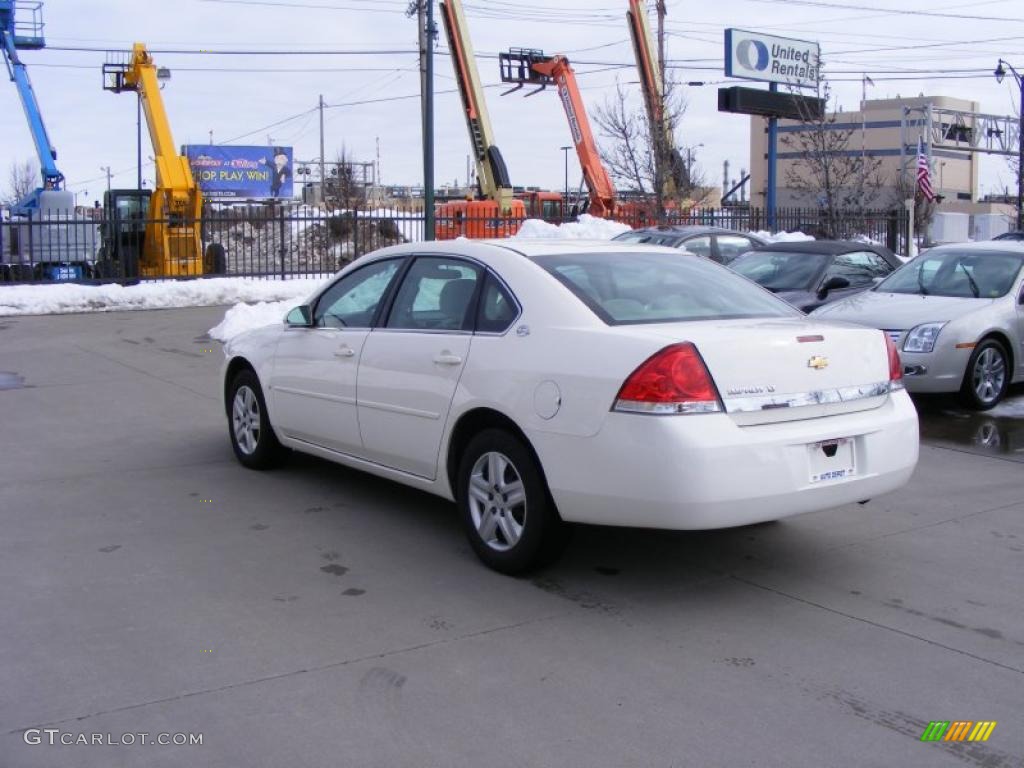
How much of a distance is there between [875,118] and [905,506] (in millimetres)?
78093

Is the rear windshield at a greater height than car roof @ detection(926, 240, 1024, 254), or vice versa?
car roof @ detection(926, 240, 1024, 254)

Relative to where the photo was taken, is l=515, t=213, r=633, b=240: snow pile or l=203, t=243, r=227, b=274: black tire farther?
l=515, t=213, r=633, b=240: snow pile

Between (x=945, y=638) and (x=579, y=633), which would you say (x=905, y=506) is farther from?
(x=579, y=633)

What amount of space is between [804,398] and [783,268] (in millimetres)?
8201

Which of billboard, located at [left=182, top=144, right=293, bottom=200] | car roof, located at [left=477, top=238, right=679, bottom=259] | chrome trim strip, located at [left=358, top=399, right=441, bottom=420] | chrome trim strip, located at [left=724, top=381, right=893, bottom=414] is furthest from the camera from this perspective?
billboard, located at [left=182, top=144, right=293, bottom=200]

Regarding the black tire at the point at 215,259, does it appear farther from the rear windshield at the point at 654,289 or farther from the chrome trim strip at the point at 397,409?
the rear windshield at the point at 654,289

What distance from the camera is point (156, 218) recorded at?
26.3 m

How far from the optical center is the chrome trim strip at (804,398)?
4.79 m

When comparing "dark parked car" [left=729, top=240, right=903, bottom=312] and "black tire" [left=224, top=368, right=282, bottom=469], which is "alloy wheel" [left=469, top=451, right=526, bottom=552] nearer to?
"black tire" [left=224, top=368, right=282, bottom=469]

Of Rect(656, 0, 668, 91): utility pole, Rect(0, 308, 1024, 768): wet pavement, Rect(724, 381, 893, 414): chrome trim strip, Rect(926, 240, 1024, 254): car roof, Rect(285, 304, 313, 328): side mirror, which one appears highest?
Rect(656, 0, 668, 91): utility pole

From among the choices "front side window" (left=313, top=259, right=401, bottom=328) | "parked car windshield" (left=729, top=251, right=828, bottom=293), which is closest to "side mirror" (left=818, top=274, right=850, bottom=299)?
"parked car windshield" (left=729, top=251, right=828, bottom=293)

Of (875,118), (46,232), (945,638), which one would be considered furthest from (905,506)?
(875,118)

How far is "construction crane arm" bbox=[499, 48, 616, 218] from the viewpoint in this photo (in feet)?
111

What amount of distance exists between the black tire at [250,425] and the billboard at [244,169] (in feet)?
237
